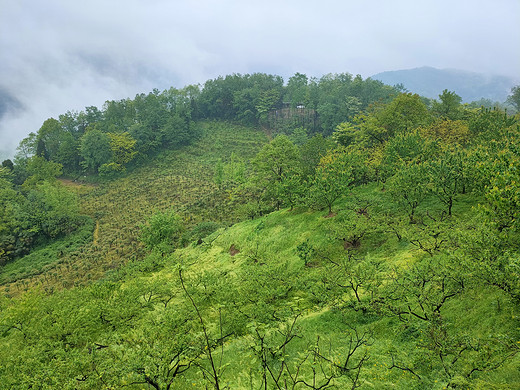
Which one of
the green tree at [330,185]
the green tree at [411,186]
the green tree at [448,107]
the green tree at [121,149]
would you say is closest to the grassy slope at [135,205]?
the green tree at [121,149]

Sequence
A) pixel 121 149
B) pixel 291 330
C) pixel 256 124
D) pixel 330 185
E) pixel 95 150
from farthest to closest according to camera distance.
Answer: pixel 256 124 < pixel 121 149 < pixel 95 150 < pixel 330 185 < pixel 291 330

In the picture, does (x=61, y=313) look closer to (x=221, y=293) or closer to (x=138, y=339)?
(x=138, y=339)

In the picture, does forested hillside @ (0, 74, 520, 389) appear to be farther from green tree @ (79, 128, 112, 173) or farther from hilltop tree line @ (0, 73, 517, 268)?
green tree @ (79, 128, 112, 173)

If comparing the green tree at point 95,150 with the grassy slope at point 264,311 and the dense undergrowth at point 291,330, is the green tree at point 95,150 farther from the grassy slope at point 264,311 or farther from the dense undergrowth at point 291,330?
the dense undergrowth at point 291,330

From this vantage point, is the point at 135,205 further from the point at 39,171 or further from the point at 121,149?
the point at 39,171

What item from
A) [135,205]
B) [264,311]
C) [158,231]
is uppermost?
[135,205]

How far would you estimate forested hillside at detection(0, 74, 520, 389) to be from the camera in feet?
24.7

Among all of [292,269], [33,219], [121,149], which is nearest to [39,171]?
[121,149]

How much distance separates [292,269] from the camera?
17.9m

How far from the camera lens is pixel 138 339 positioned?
9.36 metres

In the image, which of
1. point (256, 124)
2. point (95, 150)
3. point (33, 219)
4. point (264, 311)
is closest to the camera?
point (264, 311)

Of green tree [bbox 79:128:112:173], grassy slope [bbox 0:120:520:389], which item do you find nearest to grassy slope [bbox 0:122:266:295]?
grassy slope [bbox 0:120:520:389]

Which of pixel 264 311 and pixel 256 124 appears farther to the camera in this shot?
pixel 256 124

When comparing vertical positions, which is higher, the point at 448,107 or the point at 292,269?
the point at 448,107
